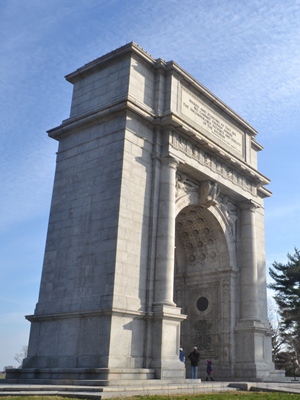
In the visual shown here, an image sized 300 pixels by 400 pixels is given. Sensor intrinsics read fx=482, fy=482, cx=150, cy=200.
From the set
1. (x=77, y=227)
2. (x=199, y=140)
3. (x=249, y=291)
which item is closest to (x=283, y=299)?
(x=249, y=291)

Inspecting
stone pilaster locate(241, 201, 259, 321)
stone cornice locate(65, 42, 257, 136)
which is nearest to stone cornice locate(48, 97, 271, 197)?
stone pilaster locate(241, 201, 259, 321)

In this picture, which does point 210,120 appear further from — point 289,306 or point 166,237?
point 289,306

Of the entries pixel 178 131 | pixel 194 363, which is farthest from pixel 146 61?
pixel 194 363

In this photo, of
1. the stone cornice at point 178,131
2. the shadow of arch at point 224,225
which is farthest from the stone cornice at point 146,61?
the shadow of arch at point 224,225

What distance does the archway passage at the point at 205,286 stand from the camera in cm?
2459

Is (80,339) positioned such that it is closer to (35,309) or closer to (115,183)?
(35,309)

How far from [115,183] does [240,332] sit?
34.6ft

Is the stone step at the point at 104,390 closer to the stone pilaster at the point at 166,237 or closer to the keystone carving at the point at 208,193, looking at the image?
the stone pilaster at the point at 166,237

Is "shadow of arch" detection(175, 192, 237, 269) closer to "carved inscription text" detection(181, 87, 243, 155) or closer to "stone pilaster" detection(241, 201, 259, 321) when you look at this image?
"stone pilaster" detection(241, 201, 259, 321)

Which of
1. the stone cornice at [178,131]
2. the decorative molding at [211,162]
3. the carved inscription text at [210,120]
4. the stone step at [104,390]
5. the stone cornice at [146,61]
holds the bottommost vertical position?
the stone step at [104,390]

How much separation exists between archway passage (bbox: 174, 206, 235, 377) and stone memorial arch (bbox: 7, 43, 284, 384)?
0.06m

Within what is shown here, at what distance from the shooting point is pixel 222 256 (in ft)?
84.6

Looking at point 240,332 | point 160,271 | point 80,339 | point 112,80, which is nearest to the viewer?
point 80,339

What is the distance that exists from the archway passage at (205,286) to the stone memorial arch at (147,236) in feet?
0.20
